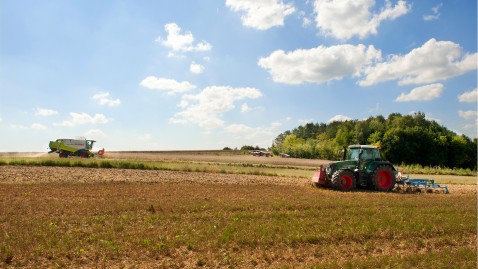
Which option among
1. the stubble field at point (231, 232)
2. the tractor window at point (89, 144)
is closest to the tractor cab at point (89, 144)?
the tractor window at point (89, 144)

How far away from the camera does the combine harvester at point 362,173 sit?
19.9 metres

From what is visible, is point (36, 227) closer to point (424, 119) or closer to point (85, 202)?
point (85, 202)

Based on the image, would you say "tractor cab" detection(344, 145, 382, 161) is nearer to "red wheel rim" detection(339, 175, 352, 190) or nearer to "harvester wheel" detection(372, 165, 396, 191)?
"harvester wheel" detection(372, 165, 396, 191)

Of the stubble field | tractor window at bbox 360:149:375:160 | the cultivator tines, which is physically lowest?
the stubble field

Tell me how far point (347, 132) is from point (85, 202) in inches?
3962

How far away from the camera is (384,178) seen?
67.7ft

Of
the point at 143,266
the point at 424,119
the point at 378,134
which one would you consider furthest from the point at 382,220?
the point at 424,119

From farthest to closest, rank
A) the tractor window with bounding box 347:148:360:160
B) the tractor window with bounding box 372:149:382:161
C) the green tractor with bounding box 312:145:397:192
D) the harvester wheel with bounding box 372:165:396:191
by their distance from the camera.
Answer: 1. the tractor window with bounding box 347:148:360:160
2. the tractor window with bounding box 372:149:382:161
3. the harvester wheel with bounding box 372:165:396:191
4. the green tractor with bounding box 312:145:397:192

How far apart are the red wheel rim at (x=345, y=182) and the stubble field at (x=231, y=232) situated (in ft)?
11.6

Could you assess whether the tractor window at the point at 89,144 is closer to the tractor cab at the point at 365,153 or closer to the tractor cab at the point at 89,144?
the tractor cab at the point at 89,144

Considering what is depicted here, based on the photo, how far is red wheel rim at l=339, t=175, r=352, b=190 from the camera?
19.8 meters

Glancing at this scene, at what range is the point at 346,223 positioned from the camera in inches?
444

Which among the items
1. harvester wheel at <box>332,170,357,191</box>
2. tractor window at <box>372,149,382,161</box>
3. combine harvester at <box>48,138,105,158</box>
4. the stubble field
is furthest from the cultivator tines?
combine harvester at <box>48,138,105,158</box>

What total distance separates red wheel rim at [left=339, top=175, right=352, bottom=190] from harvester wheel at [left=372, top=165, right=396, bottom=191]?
1.32 meters
